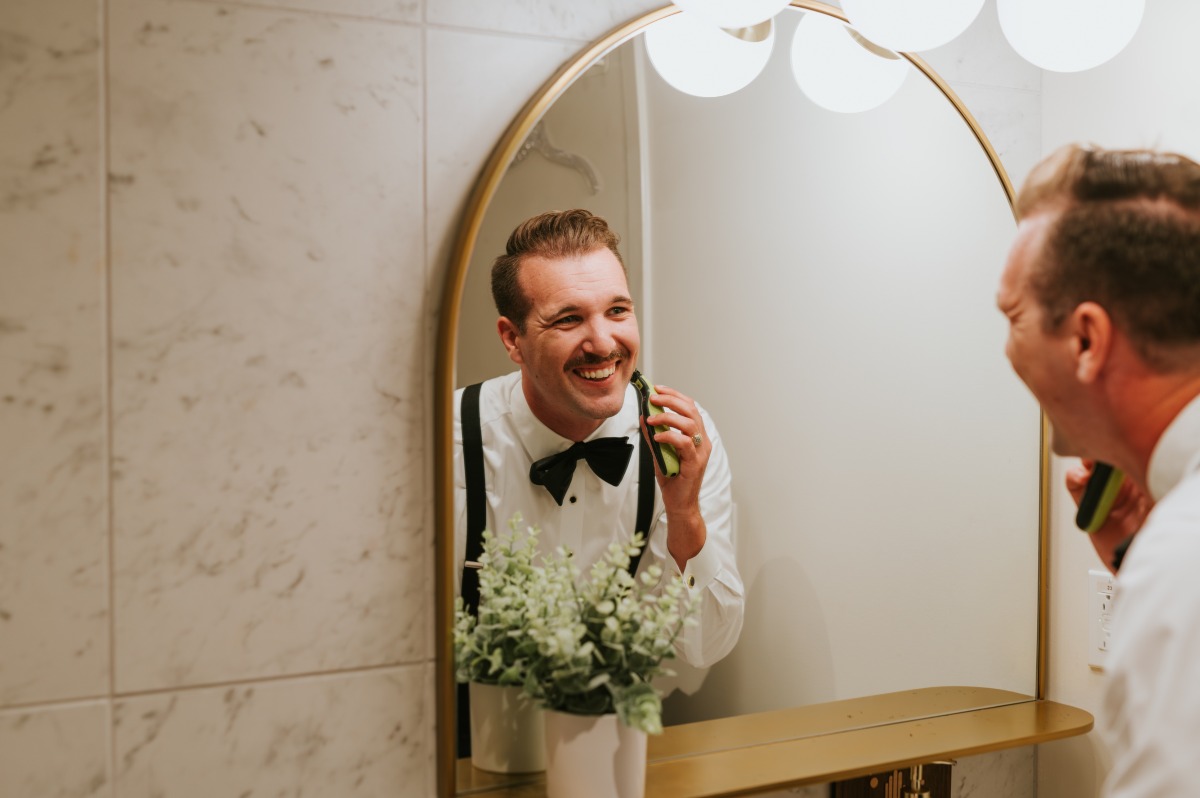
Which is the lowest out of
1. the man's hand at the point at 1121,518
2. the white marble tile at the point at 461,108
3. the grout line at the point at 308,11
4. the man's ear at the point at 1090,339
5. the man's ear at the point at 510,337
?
the man's hand at the point at 1121,518

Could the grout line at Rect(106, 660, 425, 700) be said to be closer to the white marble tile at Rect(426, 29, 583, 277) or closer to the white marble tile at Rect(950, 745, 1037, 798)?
the white marble tile at Rect(426, 29, 583, 277)

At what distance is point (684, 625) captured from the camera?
3.62ft

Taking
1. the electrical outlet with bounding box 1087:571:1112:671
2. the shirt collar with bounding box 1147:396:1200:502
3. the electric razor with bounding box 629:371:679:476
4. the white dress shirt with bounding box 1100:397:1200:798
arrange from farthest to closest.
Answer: the electrical outlet with bounding box 1087:571:1112:671
the electric razor with bounding box 629:371:679:476
the shirt collar with bounding box 1147:396:1200:502
the white dress shirt with bounding box 1100:397:1200:798

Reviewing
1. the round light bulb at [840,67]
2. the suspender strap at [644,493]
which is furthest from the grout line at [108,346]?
the round light bulb at [840,67]

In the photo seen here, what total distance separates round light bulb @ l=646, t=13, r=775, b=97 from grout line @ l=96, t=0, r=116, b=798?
1.80ft

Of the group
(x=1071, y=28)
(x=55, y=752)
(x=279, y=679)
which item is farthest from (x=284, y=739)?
(x=1071, y=28)

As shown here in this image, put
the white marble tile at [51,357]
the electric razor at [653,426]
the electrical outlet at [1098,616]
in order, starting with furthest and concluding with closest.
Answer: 1. the electrical outlet at [1098,616]
2. the electric razor at [653,426]
3. the white marble tile at [51,357]

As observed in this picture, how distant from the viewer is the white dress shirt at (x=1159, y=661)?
0.66m

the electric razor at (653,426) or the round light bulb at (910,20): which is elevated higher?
the round light bulb at (910,20)

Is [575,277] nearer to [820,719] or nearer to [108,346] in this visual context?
[108,346]

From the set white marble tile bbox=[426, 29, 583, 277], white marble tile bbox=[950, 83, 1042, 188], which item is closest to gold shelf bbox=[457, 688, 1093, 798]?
white marble tile bbox=[426, 29, 583, 277]

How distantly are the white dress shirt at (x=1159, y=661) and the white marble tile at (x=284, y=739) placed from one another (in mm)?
649

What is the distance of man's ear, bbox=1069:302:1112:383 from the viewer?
0.84 metres

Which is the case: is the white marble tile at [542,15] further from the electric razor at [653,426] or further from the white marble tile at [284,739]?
the white marble tile at [284,739]
